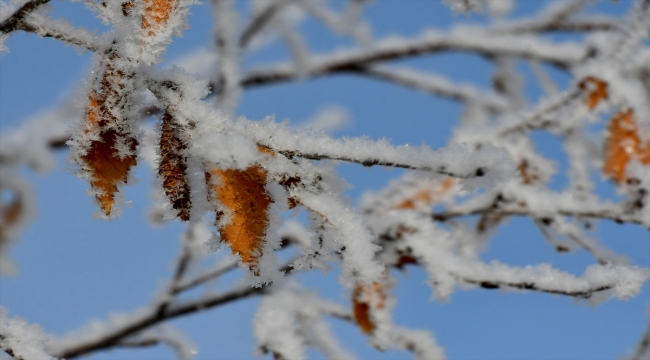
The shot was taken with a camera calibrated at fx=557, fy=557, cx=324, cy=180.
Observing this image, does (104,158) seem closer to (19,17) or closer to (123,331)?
(19,17)

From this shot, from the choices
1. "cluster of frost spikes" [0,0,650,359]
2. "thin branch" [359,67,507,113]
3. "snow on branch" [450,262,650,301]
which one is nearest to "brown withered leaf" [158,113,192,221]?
"cluster of frost spikes" [0,0,650,359]

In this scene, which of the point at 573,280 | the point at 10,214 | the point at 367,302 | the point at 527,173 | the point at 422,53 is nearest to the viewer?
the point at 573,280

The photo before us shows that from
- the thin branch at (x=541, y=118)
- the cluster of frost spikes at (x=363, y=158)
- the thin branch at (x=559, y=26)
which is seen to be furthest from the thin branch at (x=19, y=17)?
the thin branch at (x=559, y=26)

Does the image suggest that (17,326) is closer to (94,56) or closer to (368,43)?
(94,56)

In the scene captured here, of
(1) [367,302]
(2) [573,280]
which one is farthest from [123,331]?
(2) [573,280]

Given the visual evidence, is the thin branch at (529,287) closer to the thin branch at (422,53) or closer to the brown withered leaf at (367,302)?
the brown withered leaf at (367,302)

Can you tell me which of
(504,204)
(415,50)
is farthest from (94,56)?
(415,50)

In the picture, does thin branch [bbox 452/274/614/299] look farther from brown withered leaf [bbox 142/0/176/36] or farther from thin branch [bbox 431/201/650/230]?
brown withered leaf [bbox 142/0/176/36]
